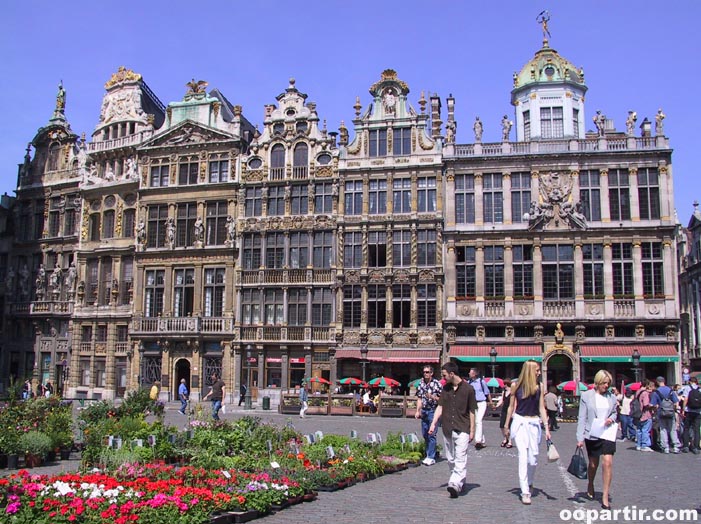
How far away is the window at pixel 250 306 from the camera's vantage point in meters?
44.1

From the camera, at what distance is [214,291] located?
45406 mm

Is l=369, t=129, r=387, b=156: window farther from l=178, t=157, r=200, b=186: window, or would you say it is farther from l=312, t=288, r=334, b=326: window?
l=178, t=157, r=200, b=186: window

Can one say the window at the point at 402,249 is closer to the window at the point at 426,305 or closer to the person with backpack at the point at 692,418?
the window at the point at 426,305

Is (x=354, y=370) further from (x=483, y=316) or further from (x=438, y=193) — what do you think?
(x=438, y=193)

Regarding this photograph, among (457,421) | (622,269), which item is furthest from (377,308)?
(457,421)

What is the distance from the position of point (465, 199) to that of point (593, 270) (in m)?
7.93

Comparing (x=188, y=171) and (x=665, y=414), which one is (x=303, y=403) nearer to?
(x=665, y=414)

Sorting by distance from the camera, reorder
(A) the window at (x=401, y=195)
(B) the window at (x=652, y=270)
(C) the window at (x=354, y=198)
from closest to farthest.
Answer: (B) the window at (x=652, y=270) < (A) the window at (x=401, y=195) < (C) the window at (x=354, y=198)

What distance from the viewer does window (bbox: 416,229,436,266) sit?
137 ft

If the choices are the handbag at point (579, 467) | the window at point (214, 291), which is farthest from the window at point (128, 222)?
the handbag at point (579, 467)

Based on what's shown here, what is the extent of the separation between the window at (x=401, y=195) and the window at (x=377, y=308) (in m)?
4.67

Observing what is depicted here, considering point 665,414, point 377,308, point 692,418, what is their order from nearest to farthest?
point 692,418
point 665,414
point 377,308

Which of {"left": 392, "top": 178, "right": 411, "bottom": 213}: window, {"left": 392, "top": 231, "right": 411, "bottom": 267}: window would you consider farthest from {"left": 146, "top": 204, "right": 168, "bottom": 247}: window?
{"left": 392, "top": 231, "right": 411, "bottom": 267}: window

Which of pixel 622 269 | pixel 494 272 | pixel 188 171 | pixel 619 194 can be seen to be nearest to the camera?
pixel 622 269
